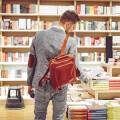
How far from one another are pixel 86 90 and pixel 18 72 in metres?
1.90

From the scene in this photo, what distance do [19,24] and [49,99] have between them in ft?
12.2

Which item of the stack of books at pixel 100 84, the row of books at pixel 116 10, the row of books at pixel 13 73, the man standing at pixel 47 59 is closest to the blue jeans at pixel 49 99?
the man standing at pixel 47 59

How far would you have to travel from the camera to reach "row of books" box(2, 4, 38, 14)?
5.68 metres

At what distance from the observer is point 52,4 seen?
6.00 meters

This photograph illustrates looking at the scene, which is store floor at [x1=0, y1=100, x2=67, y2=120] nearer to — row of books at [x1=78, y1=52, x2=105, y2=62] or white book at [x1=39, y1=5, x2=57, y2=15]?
row of books at [x1=78, y1=52, x2=105, y2=62]

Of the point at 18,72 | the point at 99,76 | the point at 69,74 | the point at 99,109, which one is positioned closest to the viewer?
the point at 69,74

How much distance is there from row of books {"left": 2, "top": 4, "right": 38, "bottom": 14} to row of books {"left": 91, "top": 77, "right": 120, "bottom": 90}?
258 centimetres

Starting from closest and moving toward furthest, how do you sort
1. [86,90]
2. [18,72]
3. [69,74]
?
[69,74]
[86,90]
[18,72]

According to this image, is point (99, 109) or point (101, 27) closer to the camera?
point (99, 109)

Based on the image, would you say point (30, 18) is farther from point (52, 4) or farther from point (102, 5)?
point (102, 5)

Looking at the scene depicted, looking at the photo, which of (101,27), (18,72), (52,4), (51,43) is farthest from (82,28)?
(51,43)

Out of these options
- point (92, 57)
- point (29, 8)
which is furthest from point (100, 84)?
point (29, 8)

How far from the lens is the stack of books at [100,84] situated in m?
3.71

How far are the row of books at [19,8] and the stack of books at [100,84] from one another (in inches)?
101
